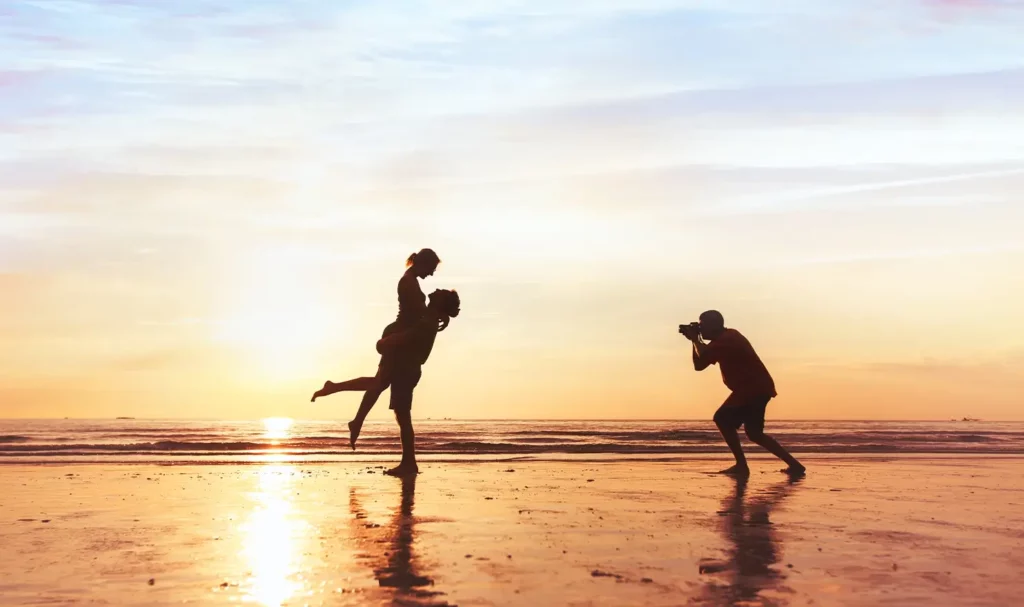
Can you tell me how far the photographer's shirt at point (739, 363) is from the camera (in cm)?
1258

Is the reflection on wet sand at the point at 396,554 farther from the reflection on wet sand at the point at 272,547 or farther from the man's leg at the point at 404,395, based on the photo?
the man's leg at the point at 404,395

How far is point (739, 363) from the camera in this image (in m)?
12.6

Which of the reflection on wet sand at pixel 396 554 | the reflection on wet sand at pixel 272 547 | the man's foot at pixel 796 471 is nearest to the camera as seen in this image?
the reflection on wet sand at pixel 396 554

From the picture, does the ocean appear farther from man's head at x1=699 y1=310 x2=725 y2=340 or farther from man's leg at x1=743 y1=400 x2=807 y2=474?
man's head at x1=699 y1=310 x2=725 y2=340

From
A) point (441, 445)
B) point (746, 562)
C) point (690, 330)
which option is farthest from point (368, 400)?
point (441, 445)

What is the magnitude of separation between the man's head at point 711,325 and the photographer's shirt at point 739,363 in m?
0.11

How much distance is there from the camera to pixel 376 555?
5.76 meters

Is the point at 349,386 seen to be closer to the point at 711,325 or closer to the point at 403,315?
the point at 403,315

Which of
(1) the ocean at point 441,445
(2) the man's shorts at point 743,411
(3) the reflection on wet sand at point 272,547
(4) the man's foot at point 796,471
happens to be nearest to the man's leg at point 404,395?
(3) the reflection on wet sand at point 272,547

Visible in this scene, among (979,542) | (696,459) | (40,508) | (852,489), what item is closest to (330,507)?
(40,508)

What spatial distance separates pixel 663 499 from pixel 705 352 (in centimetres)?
378

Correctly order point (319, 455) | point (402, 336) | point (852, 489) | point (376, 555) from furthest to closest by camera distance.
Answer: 1. point (319, 455)
2. point (402, 336)
3. point (852, 489)
4. point (376, 555)

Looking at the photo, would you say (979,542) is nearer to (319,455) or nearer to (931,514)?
(931,514)

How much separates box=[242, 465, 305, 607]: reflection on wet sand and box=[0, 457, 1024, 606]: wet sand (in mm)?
21
